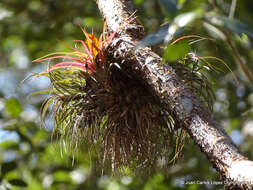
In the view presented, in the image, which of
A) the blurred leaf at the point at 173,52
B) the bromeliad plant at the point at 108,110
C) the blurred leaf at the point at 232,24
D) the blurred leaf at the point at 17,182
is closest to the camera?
the blurred leaf at the point at 232,24

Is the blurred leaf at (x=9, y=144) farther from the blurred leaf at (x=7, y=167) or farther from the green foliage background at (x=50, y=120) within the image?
the blurred leaf at (x=7, y=167)

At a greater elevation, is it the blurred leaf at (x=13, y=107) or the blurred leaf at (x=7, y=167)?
the blurred leaf at (x=13, y=107)

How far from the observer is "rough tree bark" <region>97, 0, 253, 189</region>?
91 centimetres

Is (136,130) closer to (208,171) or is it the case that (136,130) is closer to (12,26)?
(208,171)

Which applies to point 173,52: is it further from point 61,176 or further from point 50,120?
point 61,176

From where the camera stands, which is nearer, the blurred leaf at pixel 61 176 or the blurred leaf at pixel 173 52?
the blurred leaf at pixel 173 52

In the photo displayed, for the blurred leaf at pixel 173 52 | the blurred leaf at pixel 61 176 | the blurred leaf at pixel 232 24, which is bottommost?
the blurred leaf at pixel 232 24

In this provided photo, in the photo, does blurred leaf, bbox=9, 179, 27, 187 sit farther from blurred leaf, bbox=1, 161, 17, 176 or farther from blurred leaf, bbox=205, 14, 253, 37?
blurred leaf, bbox=205, 14, 253, 37

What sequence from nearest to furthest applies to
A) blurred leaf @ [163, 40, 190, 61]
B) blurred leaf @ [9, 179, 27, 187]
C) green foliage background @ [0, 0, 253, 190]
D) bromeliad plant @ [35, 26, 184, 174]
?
1. blurred leaf @ [163, 40, 190, 61]
2. bromeliad plant @ [35, 26, 184, 174]
3. blurred leaf @ [9, 179, 27, 187]
4. green foliage background @ [0, 0, 253, 190]

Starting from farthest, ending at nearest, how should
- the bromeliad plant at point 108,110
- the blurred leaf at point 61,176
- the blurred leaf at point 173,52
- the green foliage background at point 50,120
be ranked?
the blurred leaf at point 61,176 < the green foliage background at point 50,120 < the bromeliad plant at point 108,110 < the blurred leaf at point 173,52

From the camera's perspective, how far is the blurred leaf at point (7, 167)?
5.99ft

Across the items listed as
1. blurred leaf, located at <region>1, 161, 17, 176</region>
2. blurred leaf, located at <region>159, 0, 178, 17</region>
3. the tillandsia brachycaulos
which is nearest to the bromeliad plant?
the tillandsia brachycaulos

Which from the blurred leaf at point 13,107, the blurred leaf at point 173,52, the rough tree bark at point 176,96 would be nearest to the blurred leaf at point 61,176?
the blurred leaf at point 13,107

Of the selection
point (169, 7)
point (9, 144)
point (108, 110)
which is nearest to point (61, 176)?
point (9, 144)
